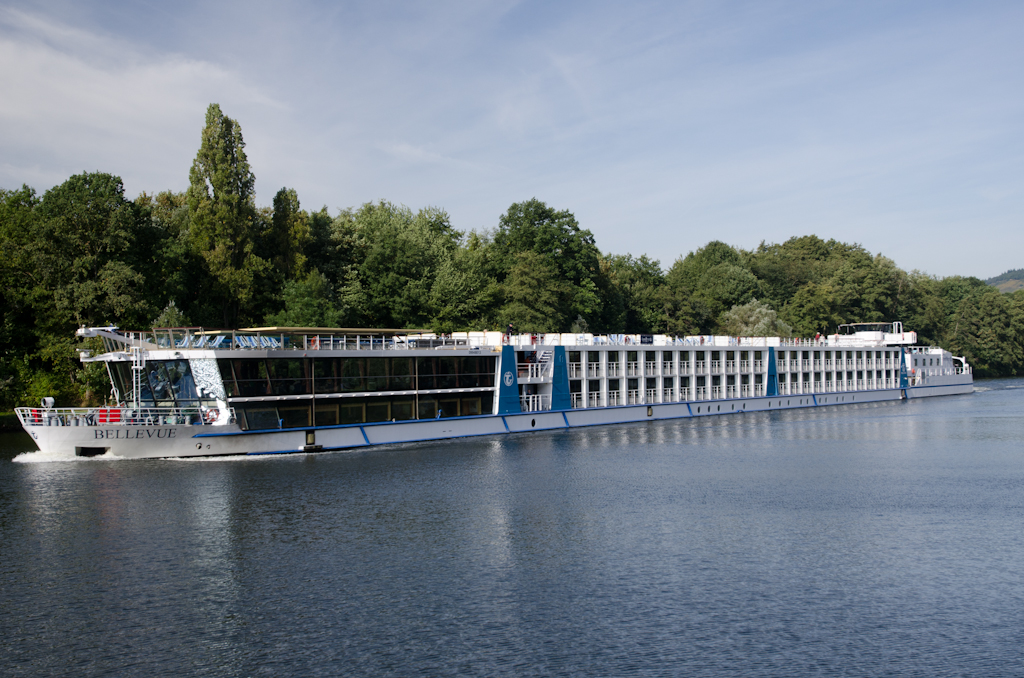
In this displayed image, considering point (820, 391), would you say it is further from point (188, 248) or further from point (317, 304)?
point (188, 248)

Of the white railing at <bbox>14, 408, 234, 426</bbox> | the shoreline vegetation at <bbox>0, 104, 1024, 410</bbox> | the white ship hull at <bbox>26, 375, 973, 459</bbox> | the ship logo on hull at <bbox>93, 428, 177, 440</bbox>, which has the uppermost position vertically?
the shoreline vegetation at <bbox>0, 104, 1024, 410</bbox>

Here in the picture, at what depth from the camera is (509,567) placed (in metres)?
23.5

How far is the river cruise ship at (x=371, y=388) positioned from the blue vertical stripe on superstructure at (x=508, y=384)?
2.9 inches

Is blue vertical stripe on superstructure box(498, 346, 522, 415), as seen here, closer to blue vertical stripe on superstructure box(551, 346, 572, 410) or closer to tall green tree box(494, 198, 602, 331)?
blue vertical stripe on superstructure box(551, 346, 572, 410)

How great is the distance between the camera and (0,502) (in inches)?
1220

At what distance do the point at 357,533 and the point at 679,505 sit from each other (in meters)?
12.5

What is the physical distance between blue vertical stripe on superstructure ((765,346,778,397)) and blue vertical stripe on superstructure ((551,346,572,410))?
25.3 meters

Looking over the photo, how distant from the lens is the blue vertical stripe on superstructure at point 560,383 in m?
56.1

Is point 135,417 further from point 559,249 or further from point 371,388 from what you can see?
point 559,249

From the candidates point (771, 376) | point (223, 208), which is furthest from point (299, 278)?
point (771, 376)

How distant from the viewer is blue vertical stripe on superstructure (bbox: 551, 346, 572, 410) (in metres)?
56.1

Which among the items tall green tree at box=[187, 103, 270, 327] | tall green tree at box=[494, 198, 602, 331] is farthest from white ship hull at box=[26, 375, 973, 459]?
tall green tree at box=[494, 198, 602, 331]

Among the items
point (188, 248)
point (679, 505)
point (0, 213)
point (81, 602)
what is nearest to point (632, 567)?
point (679, 505)

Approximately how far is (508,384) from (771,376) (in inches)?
1230
